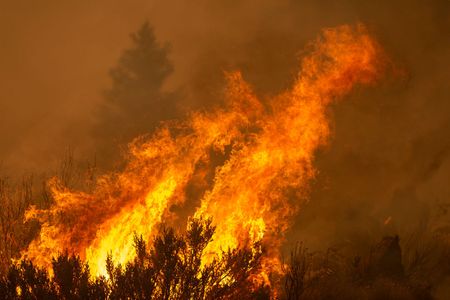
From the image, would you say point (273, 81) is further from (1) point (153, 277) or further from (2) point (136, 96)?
(1) point (153, 277)

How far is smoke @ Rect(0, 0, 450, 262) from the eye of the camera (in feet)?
60.4

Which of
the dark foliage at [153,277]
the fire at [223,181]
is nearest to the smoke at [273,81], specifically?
the fire at [223,181]

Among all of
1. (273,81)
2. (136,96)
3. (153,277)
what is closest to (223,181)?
(153,277)

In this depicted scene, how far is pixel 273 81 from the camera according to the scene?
24.4 meters

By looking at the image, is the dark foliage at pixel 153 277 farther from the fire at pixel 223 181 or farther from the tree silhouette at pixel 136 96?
the tree silhouette at pixel 136 96

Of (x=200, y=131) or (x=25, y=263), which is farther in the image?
(x=200, y=131)

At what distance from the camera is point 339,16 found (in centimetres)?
2369

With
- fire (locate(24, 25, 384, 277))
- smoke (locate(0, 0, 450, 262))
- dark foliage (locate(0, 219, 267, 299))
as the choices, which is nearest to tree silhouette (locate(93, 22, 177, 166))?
smoke (locate(0, 0, 450, 262))

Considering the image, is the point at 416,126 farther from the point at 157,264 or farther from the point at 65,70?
the point at 65,70

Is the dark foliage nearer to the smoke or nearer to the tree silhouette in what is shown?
the smoke

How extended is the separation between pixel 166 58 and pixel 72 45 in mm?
6964

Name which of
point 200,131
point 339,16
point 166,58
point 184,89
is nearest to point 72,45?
point 166,58

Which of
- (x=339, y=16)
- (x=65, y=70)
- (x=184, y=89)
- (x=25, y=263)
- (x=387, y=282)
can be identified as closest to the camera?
(x=25, y=263)

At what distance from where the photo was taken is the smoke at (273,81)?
60.4 feet
